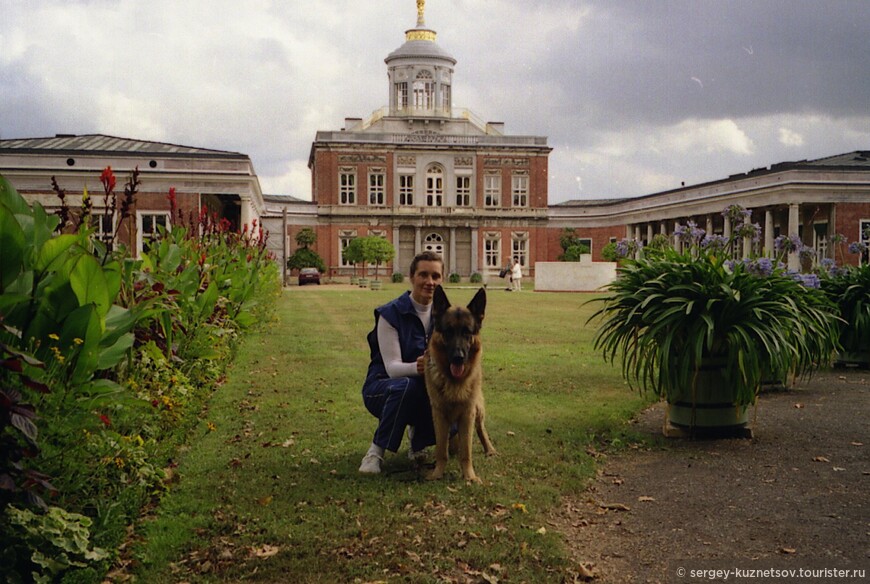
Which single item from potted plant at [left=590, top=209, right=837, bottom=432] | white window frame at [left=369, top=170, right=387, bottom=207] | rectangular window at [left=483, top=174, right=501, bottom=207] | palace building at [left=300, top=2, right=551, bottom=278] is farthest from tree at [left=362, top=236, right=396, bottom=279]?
potted plant at [left=590, top=209, right=837, bottom=432]

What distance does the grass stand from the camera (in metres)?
3.81

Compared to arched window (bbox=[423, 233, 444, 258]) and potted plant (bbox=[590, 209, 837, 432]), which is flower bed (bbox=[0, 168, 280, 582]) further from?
arched window (bbox=[423, 233, 444, 258])

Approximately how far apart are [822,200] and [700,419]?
129ft

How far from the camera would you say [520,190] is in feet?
189

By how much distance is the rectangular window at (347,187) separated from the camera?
183ft

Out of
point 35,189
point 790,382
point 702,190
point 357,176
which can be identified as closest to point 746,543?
point 790,382

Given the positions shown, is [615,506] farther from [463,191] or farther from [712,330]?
[463,191]

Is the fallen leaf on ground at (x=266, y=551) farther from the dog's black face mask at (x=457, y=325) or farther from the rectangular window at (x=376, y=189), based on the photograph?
the rectangular window at (x=376, y=189)

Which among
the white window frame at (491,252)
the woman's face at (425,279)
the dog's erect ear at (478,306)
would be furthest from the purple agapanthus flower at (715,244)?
the white window frame at (491,252)

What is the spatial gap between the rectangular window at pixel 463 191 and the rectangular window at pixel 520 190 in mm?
3218

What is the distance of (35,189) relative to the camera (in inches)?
1315

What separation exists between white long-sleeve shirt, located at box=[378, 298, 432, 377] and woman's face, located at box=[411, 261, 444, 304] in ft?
0.34

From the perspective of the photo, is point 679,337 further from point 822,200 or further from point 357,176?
point 357,176

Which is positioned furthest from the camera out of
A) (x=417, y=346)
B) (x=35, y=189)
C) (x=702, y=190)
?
(x=702, y=190)
